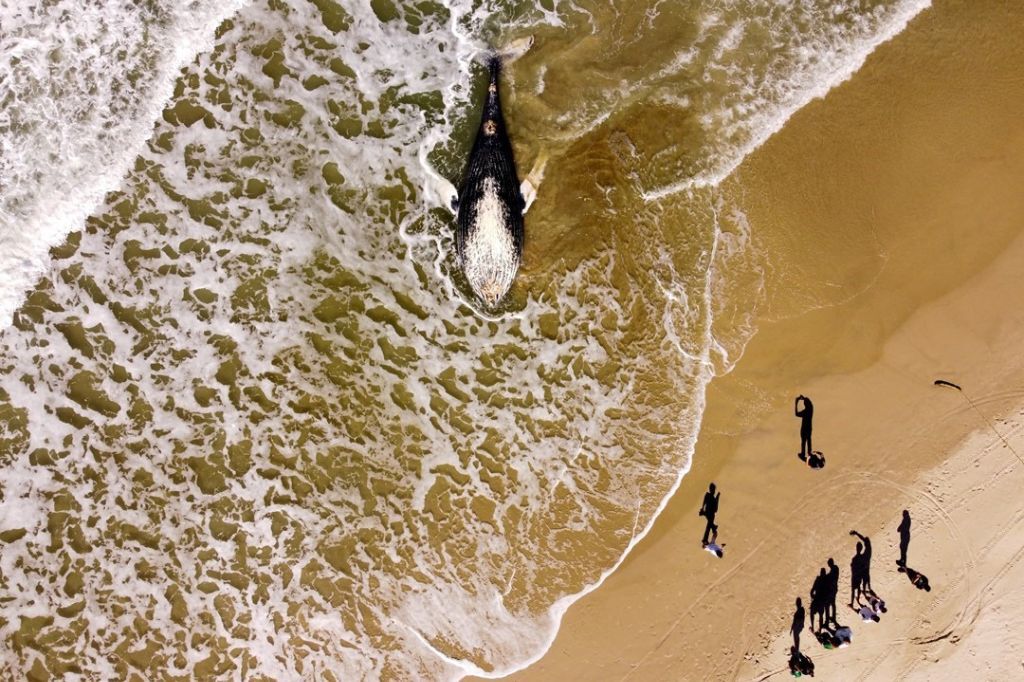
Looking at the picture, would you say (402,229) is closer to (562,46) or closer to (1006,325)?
(562,46)

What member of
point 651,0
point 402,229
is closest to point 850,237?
point 651,0

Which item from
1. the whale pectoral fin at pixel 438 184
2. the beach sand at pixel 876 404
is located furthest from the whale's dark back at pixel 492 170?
the beach sand at pixel 876 404

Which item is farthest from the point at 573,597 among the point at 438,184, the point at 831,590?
the point at 438,184

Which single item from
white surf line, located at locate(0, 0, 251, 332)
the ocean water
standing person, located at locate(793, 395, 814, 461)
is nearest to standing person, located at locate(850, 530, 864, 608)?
standing person, located at locate(793, 395, 814, 461)

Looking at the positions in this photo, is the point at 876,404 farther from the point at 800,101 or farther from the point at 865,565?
the point at 800,101

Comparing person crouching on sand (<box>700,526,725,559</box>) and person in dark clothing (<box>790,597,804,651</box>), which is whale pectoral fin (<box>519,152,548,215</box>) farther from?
person in dark clothing (<box>790,597,804,651</box>)

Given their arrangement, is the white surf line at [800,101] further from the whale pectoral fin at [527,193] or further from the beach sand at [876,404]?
the whale pectoral fin at [527,193]
